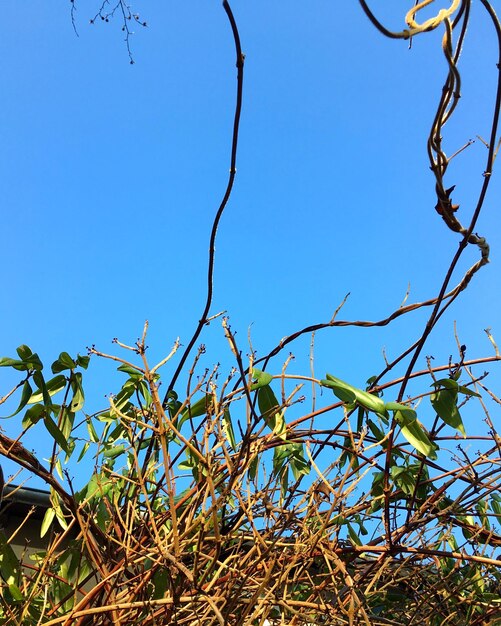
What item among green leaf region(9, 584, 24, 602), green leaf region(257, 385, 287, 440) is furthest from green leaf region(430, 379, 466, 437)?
green leaf region(9, 584, 24, 602)

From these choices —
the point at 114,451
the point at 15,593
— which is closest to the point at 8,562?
the point at 15,593

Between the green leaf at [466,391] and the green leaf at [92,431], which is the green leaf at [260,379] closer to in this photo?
the green leaf at [466,391]

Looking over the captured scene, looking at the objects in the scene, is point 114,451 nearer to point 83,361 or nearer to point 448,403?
point 83,361

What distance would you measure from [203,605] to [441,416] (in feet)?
1.90

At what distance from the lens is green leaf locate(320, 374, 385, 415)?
1252 mm

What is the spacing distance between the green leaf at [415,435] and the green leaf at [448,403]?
3.2 inches

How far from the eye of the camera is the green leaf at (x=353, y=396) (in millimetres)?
1252

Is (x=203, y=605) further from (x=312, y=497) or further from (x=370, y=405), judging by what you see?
(x=370, y=405)

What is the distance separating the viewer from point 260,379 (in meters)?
1.28

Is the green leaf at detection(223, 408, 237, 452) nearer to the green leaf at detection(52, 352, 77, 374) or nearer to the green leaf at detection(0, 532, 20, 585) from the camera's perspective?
the green leaf at detection(52, 352, 77, 374)

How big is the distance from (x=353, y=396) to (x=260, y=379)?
18 cm

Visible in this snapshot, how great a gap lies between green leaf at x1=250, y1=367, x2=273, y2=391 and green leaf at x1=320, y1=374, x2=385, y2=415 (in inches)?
4.3

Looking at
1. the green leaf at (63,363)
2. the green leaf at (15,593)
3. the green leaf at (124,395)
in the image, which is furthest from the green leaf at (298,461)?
the green leaf at (15,593)

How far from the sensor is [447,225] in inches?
44.5
